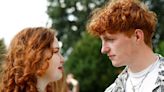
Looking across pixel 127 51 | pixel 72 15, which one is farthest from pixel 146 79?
pixel 72 15

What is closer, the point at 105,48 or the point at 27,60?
the point at 27,60

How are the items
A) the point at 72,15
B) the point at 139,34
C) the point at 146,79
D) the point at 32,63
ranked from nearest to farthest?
the point at 32,63, the point at 146,79, the point at 139,34, the point at 72,15

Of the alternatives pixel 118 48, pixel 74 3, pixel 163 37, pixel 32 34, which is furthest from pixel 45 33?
pixel 74 3

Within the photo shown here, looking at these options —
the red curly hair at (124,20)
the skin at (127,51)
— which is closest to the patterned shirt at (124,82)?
the skin at (127,51)

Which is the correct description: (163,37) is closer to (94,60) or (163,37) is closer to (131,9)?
(94,60)

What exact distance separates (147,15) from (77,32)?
37.0 meters

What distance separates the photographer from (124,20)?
15.2 feet

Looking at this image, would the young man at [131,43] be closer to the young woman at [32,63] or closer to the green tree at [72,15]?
the young woman at [32,63]

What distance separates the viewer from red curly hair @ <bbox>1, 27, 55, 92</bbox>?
3916 mm

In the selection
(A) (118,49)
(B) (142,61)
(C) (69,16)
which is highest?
(A) (118,49)

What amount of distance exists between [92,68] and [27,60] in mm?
22326

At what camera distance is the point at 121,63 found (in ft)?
14.9

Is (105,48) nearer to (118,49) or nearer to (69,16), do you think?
(118,49)

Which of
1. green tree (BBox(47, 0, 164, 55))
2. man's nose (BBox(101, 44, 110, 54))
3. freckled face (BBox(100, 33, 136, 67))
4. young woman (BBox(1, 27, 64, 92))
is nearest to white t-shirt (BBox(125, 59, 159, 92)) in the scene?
freckled face (BBox(100, 33, 136, 67))
